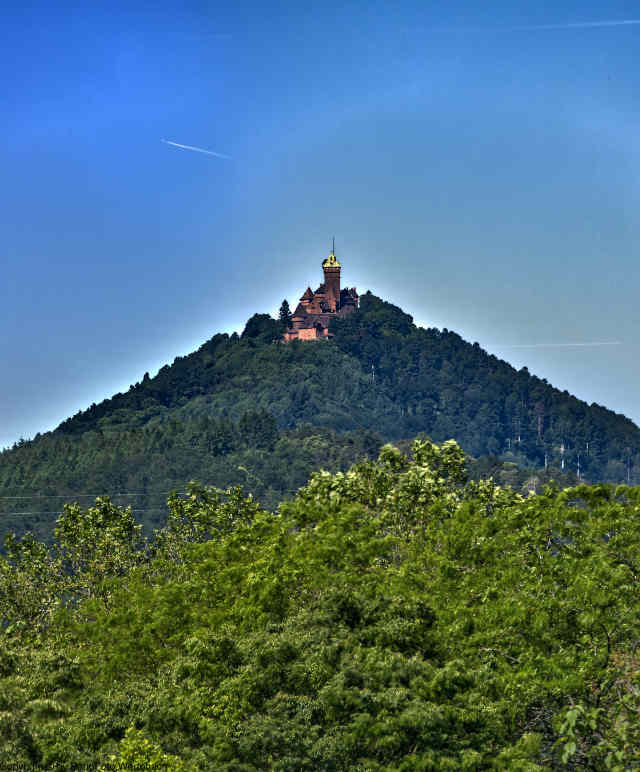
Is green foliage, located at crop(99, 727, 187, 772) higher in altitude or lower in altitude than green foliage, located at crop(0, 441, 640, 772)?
lower

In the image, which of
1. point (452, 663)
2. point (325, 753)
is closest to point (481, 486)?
point (452, 663)

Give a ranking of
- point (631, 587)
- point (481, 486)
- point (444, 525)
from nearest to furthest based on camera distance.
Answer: point (631, 587), point (444, 525), point (481, 486)

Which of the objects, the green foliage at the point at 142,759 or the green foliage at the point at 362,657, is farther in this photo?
the green foliage at the point at 362,657

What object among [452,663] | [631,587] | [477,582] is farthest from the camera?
[477,582]

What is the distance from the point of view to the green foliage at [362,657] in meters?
24.6

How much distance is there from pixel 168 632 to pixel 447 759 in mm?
13102

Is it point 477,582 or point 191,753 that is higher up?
point 477,582

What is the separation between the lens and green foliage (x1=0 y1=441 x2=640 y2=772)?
24578 millimetres

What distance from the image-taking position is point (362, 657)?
2736cm

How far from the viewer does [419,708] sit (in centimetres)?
2480

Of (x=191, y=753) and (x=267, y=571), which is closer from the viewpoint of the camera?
(x=191, y=753)

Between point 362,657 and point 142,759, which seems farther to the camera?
point 362,657

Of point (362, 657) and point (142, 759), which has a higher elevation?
point (362, 657)

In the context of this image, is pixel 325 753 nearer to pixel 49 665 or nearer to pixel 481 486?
pixel 49 665
